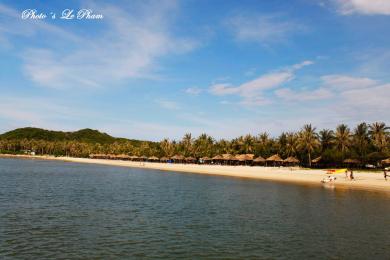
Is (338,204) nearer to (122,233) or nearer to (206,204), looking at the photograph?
(206,204)

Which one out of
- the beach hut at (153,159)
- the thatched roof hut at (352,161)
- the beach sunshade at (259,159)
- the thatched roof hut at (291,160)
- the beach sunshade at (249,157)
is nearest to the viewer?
the thatched roof hut at (352,161)

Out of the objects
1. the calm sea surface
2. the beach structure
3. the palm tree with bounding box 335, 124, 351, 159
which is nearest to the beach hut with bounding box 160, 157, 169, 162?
the beach structure

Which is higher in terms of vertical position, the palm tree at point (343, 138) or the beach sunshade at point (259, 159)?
the palm tree at point (343, 138)

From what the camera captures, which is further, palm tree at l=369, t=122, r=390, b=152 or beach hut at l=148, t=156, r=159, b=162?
beach hut at l=148, t=156, r=159, b=162

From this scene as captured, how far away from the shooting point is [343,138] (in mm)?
84125

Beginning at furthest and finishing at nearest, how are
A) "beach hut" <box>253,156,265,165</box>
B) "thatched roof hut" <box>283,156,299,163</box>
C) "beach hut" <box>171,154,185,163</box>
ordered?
"beach hut" <box>171,154,185,163</box>
"beach hut" <box>253,156,265,165</box>
"thatched roof hut" <box>283,156,299,163</box>

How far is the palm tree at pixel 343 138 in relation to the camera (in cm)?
8338

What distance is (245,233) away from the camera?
20.6m

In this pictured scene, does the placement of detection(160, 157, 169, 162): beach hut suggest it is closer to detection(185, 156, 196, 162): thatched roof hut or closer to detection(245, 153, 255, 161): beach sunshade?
detection(185, 156, 196, 162): thatched roof hut

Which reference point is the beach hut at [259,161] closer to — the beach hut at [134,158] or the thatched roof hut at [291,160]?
the thatched roof hut at [291,160]

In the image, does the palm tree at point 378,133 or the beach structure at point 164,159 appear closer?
the palm tree at point 378,133

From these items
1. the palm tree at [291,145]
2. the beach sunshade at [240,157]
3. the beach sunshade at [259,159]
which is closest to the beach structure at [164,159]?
the beach sunshade at [240,157]

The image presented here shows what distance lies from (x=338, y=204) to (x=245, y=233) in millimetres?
15965

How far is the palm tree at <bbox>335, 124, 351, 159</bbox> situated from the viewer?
83375 millimetres
